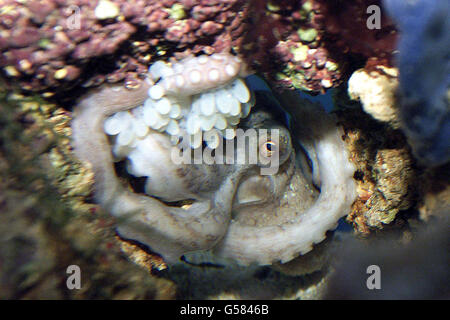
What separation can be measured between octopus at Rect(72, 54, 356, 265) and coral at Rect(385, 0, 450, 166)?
780 mm

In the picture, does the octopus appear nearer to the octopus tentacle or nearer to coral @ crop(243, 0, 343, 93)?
the octopus tentacle

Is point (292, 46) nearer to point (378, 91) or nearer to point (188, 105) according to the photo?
point (378, 91)

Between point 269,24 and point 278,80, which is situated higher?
point 269,24

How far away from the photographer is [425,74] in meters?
1.16

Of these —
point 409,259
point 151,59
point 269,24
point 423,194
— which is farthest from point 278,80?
point 409,259

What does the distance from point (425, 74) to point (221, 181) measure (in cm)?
130

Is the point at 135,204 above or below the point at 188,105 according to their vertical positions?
below

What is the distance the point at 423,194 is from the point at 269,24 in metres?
1.22

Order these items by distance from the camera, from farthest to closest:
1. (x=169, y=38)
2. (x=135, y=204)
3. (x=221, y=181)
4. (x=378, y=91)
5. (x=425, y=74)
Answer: (x=221, y=181), (x=135, y=204), (x=169, y=38), (x=378, y=91), (x=425, y=74)

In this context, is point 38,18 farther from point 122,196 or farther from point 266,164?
point 266,164

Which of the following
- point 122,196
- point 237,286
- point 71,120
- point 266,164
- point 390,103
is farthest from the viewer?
point 237,286

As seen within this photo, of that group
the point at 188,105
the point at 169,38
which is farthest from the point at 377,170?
the point at 169,38

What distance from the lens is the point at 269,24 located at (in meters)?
1.50

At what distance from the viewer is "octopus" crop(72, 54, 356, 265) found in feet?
5.36
